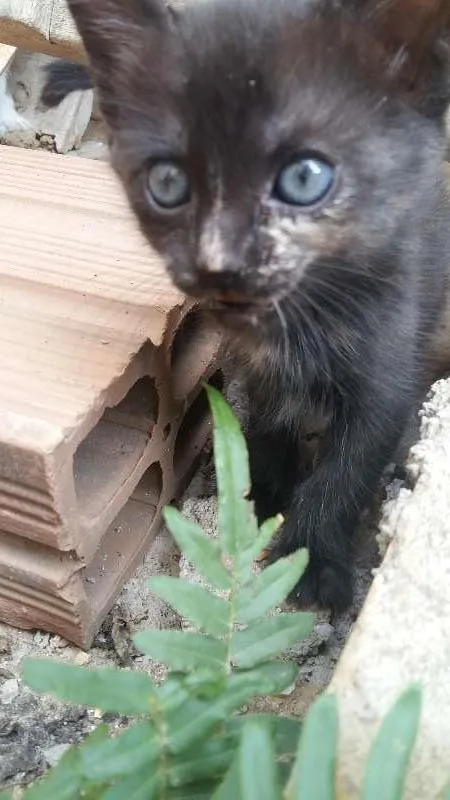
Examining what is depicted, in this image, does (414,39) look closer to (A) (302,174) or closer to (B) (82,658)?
(A) (302,174)

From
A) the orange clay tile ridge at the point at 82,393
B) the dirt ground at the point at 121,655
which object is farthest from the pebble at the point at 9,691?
the orange clay tile ridge at the point at 82,393

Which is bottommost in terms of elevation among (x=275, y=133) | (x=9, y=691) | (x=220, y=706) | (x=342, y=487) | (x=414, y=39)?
(x=9, y=691)

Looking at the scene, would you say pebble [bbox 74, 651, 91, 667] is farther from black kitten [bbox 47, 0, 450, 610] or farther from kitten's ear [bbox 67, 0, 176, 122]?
kitten's ear [bbox 67, 0, 176, 122]

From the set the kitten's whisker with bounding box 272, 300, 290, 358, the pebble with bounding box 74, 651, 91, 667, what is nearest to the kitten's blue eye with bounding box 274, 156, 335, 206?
the kitten's whisker with bounding box 272, 300, 290, 358

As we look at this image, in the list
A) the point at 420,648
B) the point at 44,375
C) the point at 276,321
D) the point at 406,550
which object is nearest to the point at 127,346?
the point at 44,375

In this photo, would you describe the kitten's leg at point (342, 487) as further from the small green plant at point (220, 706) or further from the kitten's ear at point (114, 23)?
the kitten's ear at point (114, 23)

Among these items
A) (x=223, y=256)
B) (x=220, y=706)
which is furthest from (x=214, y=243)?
(x=220, y=706)

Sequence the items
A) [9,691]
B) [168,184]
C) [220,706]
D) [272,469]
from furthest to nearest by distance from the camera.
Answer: [272,469], [9,691], [168,184], [220,706]
